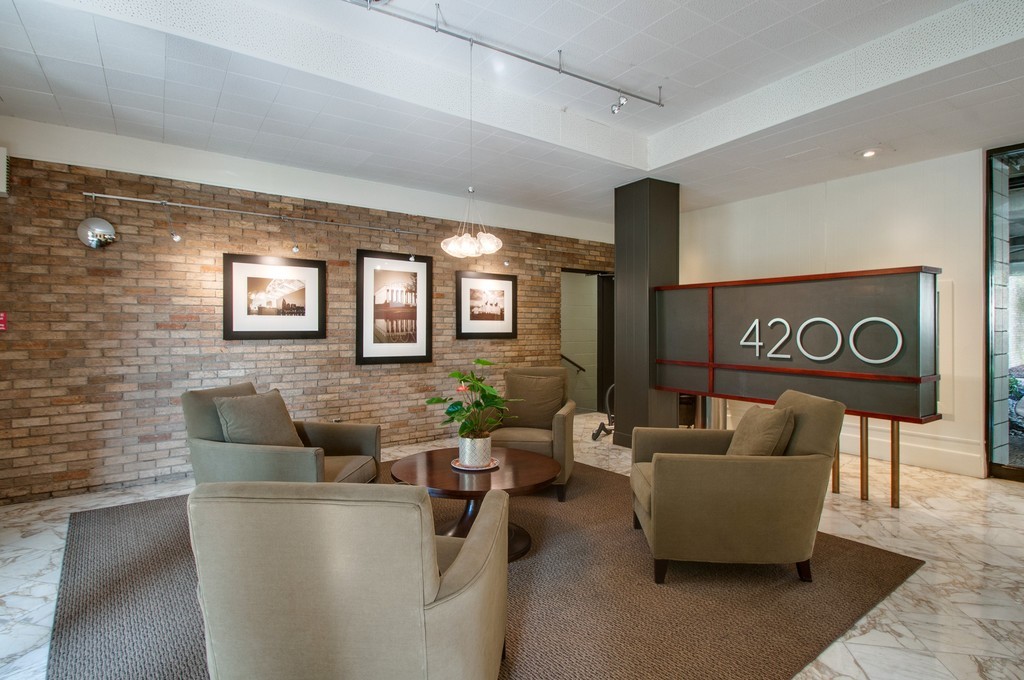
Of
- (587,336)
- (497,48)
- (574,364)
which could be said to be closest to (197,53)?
(497,48)

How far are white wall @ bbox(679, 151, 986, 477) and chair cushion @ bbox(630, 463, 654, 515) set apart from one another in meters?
3.61

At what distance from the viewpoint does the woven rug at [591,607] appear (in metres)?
2.06

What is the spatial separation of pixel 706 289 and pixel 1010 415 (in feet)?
9.61

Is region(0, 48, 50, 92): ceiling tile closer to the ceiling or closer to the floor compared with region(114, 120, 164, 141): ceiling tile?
closer to the floor

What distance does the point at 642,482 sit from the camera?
9.88 ft

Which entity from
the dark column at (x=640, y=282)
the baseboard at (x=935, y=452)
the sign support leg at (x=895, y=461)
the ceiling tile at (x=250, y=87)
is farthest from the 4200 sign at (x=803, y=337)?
the ceiling tile at (x=250, y=87)

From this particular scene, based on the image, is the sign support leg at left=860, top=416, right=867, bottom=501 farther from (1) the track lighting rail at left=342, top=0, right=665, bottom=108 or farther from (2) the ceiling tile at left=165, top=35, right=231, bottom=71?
(2) the ceiling tile at left=165, top=35, right=231, bottom=71

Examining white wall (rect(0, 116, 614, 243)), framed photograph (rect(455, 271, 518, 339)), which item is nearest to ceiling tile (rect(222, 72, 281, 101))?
white wall (rect(0, 116, 614, 243))

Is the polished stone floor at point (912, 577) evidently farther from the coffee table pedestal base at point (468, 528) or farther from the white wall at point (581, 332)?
the white wall at point (581, 332)

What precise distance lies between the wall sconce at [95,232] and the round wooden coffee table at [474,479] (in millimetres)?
3275

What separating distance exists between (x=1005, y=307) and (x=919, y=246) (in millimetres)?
887

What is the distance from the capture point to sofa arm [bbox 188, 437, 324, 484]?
9.81ft

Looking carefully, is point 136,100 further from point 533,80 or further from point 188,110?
point 533,80

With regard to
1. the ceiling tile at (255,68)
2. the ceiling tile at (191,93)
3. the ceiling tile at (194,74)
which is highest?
the ceiling tile at (191,93)
